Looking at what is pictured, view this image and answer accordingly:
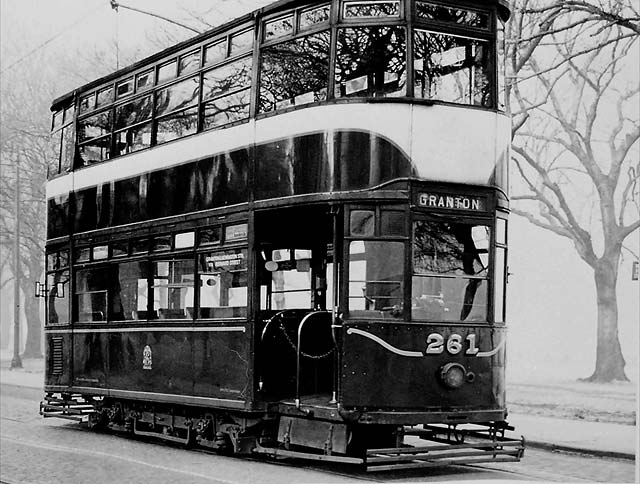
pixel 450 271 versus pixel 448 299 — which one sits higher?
pixel 450 271

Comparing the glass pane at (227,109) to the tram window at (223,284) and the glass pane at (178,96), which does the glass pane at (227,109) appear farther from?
the tram window at (223,284)

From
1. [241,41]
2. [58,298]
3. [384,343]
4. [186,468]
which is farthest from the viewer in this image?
[58,298]

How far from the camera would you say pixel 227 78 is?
10.3m

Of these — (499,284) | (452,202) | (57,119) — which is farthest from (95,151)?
(499,284)

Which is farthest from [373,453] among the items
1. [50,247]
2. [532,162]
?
[532,162]

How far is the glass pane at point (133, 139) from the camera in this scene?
37.8 ft

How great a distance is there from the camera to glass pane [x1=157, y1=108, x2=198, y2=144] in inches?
423

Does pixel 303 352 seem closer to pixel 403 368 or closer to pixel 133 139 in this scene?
pixel 403 368

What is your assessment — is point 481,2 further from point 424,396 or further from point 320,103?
point 424,396

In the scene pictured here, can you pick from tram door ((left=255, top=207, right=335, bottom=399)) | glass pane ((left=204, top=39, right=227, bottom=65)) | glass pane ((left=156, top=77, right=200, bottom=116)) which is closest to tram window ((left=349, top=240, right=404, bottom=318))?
tram door ((left=255, top=207, right=335, bottom=399))

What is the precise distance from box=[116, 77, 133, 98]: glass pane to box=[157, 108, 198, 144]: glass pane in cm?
79

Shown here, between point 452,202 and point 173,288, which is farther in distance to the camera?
point 173,288

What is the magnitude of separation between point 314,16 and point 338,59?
45 cm

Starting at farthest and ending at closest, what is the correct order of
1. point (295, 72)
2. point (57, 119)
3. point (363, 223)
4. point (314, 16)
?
point (57, 119), point (295, 72), point (314, 16), point (363, 223)
